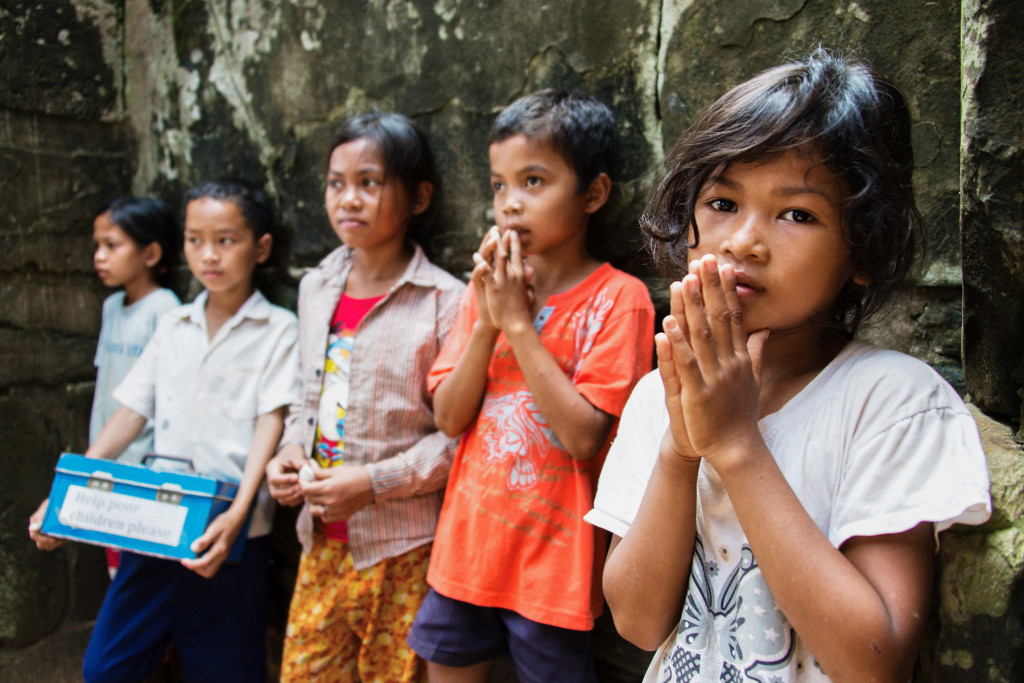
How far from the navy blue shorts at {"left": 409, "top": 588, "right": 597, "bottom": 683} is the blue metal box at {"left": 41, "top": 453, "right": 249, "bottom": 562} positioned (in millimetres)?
698

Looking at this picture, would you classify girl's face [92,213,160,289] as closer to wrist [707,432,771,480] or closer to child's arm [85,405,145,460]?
child's arm [85,405,145,460]

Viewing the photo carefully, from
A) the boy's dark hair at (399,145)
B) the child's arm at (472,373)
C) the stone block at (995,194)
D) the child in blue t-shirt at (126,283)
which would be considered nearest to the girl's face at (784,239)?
the stone block at (995,194)

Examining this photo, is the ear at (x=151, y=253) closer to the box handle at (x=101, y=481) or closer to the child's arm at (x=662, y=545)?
the box handle at (x=101, y=481)

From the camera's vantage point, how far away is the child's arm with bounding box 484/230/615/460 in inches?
53.1

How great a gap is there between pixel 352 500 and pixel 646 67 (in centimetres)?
124

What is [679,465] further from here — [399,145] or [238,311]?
[238,311]

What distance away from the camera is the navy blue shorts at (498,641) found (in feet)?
4.56

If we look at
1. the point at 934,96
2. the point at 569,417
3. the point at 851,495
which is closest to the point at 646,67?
the point at 934,96

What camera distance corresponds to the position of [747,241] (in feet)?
3.01

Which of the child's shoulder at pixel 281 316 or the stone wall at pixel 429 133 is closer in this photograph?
the stone wall at pixel 429 133

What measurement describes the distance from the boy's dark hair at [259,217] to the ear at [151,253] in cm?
28

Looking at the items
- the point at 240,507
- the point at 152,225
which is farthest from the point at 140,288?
the point at 240,507

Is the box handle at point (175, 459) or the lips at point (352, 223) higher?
the lips at point (352, 223)

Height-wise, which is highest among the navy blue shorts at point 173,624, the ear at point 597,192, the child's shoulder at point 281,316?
the ear at point 597,192
